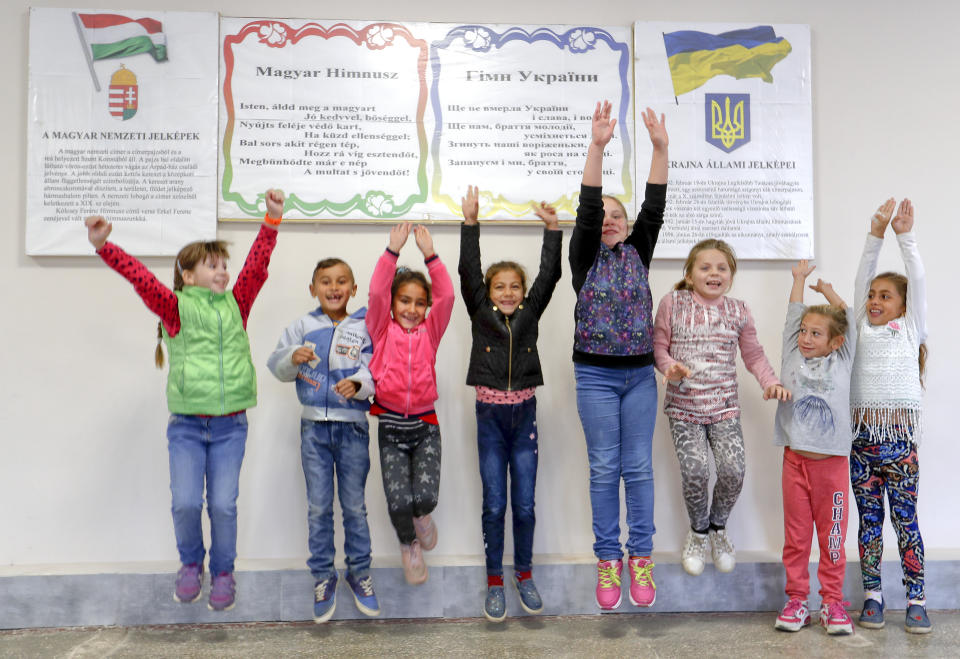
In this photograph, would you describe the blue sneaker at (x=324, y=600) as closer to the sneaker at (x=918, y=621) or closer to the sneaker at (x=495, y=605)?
the sneaker at (x=495, y=605)

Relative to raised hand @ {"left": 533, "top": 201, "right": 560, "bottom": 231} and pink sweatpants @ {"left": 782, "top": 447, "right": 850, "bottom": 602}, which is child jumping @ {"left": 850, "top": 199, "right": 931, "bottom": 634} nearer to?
pink sweatpants @ {"left": 782, "top": 447, "right": 850, "bottom": 602}

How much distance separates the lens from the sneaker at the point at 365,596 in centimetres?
295

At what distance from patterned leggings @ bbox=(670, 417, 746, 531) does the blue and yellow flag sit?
159cm

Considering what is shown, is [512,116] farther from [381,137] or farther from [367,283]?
[367,283]

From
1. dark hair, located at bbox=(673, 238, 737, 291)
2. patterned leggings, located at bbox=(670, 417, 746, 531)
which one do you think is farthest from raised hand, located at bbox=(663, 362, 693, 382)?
dark hair, located at bbox=(673, 238, 737, 291)

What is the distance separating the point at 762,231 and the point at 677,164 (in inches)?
20.2

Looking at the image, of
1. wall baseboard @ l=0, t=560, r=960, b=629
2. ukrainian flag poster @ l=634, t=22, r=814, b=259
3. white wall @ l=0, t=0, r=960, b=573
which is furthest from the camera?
ukrainian flag poster @ l=634, t=22, r=814, b=259

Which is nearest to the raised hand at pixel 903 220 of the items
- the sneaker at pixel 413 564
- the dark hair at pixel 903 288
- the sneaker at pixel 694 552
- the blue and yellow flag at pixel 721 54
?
the dark hair at pixel 903 288

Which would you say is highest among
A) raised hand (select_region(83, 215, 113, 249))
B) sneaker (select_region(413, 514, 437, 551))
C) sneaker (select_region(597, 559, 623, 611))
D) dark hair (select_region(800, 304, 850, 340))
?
raised hand (select_region(83, 215, 113, 249))

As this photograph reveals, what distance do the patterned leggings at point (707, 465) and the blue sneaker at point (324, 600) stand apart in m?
1.47

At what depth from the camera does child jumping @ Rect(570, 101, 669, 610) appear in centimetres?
294

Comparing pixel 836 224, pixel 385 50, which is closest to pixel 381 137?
pixel 385 50

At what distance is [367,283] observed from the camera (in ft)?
11.5

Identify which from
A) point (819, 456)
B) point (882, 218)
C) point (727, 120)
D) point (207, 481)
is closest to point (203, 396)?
point (207, 481)
